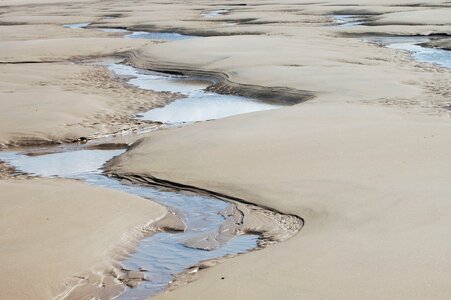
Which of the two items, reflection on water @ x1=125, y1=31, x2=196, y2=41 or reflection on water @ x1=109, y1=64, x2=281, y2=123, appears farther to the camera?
reflection on water @ x1=125, y1=31, x2=196, y2=41

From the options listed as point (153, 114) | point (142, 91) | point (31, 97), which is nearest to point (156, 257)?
point (153, 114)

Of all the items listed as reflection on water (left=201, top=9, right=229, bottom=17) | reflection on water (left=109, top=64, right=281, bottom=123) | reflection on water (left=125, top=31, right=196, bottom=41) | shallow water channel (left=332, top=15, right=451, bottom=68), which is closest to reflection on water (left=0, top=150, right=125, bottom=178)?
reflection on water (left=109, top=64, right=281, bottom=123)

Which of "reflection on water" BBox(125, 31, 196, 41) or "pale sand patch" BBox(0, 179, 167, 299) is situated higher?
"pale sand patch" BBox(0, 179, 167, 299)

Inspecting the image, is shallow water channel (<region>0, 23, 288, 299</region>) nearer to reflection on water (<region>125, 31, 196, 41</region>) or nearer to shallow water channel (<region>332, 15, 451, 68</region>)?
shallow water channel (<region>332, 15, 451, 68</region>)

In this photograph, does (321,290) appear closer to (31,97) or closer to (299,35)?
(31,97)

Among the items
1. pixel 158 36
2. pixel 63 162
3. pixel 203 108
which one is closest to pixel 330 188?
pixel 63 162

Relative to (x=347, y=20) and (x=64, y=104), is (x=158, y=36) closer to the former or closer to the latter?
(x=347, y=20)
